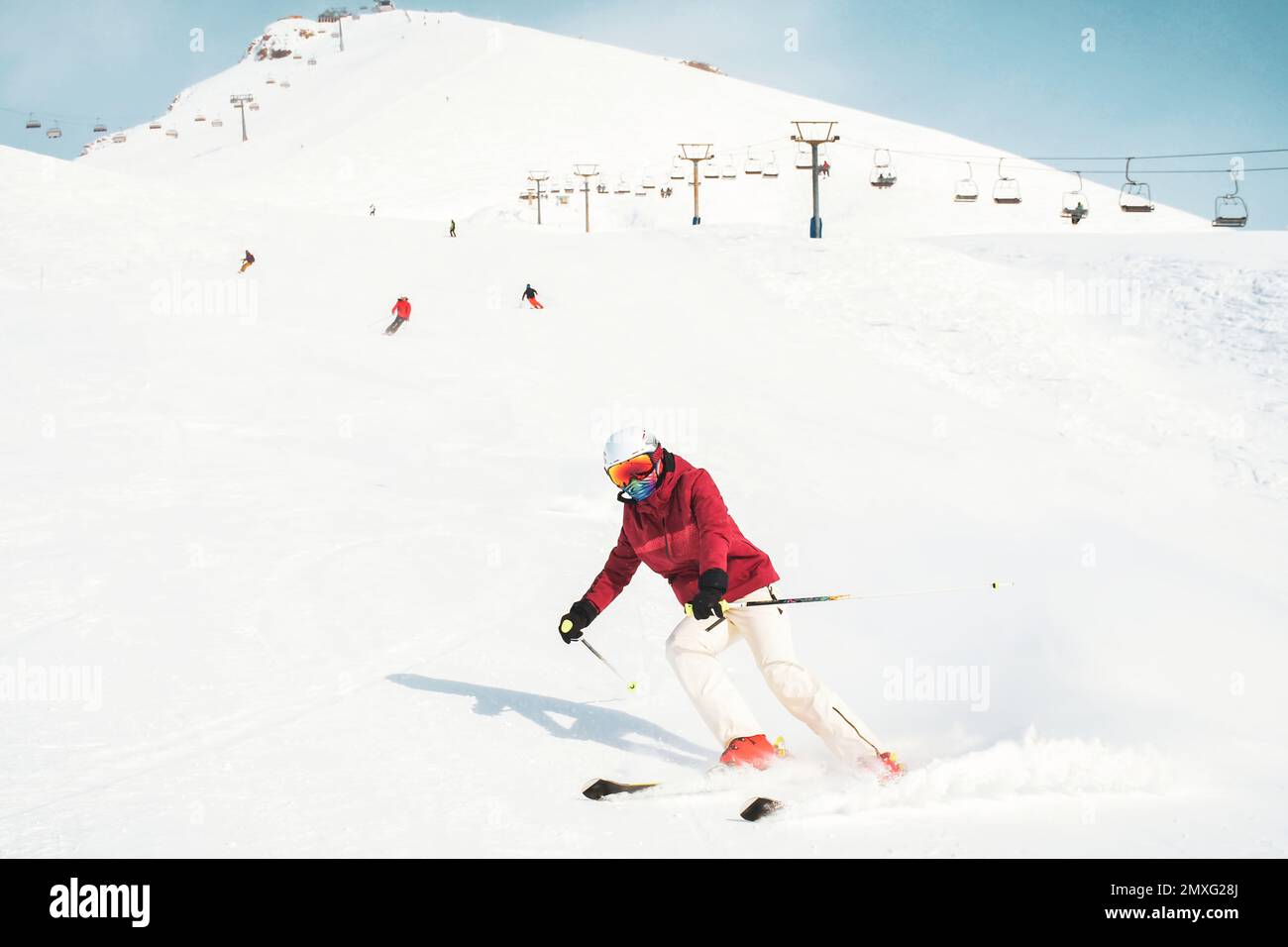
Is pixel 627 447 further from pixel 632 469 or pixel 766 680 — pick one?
pixel 766 680

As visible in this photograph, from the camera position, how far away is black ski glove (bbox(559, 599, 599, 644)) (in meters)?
4.87

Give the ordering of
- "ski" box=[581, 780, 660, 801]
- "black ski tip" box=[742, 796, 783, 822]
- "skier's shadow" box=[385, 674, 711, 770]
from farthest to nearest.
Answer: "skier's shadow" box=[385, 674, 711, 770], "ski" box=[581, 780, 660, 801], "black ski tip" box=[742, 796, 783, 822]

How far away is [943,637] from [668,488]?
3.43 meters

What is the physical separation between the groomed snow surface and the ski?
8 cm

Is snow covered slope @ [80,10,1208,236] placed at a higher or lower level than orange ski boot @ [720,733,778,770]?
higher

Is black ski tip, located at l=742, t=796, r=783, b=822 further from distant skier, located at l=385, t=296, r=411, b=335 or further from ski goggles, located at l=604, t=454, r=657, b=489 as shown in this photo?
distant skier, located at l=385, t=296, r=411, b=335

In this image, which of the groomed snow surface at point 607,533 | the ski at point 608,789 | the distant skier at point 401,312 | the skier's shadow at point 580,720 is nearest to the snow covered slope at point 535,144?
the groomed snow surface at point 607,533

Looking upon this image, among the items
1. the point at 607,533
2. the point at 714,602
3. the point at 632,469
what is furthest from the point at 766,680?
the point at 607,533

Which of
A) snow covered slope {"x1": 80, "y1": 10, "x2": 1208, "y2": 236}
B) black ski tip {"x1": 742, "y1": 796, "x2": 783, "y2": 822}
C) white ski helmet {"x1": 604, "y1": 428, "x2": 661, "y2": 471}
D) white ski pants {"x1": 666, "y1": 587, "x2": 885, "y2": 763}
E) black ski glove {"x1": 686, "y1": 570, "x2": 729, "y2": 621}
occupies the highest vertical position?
snow covered slope {"x1": 80, "y1": 10, "x2": 1208, "y2": 236}

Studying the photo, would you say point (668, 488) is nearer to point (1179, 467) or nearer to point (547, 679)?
point (547, 679)

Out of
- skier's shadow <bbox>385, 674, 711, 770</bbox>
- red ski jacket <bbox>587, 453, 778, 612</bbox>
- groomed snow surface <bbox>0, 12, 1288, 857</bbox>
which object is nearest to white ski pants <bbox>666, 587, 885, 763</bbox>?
red ski jacket <bbox>587, 453, 778, 612</bbox>

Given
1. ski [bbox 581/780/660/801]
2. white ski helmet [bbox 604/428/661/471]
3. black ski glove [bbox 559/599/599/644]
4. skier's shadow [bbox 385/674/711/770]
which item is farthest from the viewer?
skier's shadow [bbox 385/674/711/770]

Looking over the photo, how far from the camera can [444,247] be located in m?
32.4
